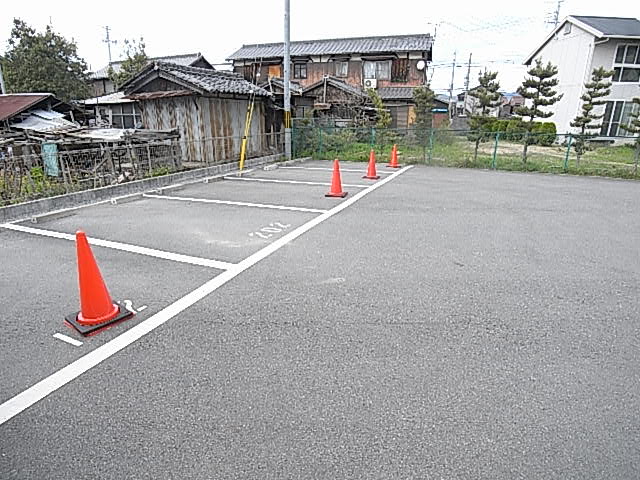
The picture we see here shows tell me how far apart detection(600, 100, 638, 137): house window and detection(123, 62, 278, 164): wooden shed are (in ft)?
53.9

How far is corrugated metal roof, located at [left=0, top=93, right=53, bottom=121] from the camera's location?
13406 mm

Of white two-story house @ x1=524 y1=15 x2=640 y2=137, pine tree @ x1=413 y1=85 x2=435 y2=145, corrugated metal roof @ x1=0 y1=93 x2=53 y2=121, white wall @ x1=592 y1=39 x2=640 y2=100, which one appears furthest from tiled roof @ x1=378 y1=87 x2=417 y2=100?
corrugated metal roof @ x1=0 y1=93 x2=53 y2=121

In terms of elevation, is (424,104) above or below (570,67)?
below

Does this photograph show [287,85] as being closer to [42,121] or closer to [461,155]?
[461,155]

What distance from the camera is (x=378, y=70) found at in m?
23.1

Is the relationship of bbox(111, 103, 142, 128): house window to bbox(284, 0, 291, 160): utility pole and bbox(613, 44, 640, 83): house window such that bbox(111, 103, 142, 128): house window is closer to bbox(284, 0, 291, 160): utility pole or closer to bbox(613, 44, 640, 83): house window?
bbox(284, 0, 291, 160): utility pole

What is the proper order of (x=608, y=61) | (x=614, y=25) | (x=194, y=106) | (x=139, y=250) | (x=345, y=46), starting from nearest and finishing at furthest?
1. (x=139, y=250)
2. (x=194, y=106)
3. (x=608, y=61)
4. (x=614, y=25)
5. (x=345, y=46)

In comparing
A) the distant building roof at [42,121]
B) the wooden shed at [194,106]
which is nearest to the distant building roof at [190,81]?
the wooden shed at [194,106]

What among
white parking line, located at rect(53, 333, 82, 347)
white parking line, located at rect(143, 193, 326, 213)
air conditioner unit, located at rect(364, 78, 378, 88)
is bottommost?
white parking line, located at rect(53, 333, 82, 347)

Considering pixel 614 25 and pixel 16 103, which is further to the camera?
pixel 614 25

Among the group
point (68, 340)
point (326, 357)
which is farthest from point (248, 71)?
point (326, 357)

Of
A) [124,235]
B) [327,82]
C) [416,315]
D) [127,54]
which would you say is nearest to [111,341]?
[416,315]

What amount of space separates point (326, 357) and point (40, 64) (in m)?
25.1

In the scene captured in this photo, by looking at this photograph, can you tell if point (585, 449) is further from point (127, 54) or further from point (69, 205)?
point (127, 54)
